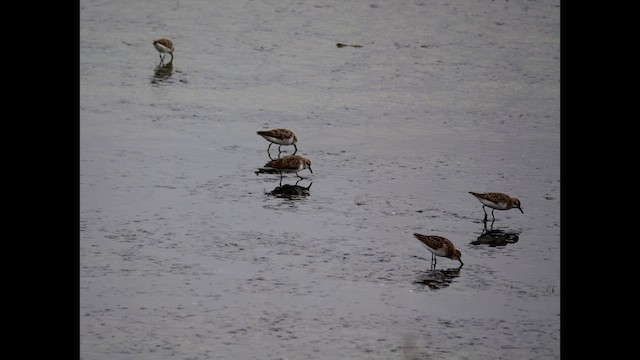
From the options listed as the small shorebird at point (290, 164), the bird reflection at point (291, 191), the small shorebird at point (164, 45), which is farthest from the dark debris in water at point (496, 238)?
the small shorebird at point (164, 45)

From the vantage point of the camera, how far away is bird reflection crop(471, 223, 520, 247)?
8.20 m

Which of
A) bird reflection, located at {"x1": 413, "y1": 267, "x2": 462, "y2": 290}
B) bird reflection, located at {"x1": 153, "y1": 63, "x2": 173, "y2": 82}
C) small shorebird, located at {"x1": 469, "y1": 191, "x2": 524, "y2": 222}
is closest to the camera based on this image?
bird reflection, located at {"x1": 413, "y1": 267, "x2": 462, "y2": 290}

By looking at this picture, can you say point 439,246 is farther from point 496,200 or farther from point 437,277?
point 496,200

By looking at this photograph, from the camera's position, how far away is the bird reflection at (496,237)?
8.20 meters

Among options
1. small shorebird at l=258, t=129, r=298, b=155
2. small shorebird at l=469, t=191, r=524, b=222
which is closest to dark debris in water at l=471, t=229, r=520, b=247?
small shorebird at l=469, t=191, r=524, b=222

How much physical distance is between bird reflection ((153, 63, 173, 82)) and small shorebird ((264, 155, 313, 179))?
3.43m

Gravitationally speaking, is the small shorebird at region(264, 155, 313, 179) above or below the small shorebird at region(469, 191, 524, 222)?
above

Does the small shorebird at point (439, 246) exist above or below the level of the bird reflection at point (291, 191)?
below

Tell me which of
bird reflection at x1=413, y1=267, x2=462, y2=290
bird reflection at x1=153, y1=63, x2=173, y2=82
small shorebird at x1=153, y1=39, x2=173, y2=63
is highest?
small shorebird at x1=153, y1=39, x2=173, y2=63

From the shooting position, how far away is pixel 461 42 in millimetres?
13852

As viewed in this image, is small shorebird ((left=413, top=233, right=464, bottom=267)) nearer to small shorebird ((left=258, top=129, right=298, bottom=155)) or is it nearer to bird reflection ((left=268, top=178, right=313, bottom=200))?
bird reflection ((left=268, top=178, right=313, bottom=200))

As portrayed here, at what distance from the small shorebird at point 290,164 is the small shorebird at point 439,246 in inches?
76.2

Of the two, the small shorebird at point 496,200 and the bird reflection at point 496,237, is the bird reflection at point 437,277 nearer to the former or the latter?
the bird reflection at point 496,237

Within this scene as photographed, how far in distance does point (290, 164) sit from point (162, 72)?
393 cm
